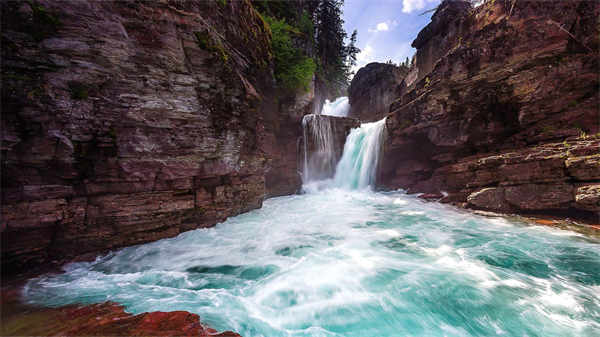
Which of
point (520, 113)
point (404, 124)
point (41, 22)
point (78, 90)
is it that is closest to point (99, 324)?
point (78, 90)

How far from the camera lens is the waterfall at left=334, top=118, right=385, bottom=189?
13609 millimetres

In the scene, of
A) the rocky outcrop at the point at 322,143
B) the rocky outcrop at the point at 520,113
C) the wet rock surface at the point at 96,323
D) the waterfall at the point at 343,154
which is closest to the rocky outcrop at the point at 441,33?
the rocky outcrop at the point at 520,113

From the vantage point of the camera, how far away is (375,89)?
2427 centimetres

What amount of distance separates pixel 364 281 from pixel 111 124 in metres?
6.42

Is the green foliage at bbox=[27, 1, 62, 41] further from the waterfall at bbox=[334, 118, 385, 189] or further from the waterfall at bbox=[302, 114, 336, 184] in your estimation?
the waterfall at bbox=[334, 118, 385, 189]

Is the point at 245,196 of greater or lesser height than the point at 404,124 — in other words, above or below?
below

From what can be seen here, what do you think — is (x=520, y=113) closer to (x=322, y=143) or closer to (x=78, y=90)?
(x=322, y=143)

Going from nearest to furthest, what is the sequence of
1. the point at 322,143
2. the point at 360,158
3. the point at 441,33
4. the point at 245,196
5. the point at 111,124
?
the point at 111,124 → the point at 245,196 → the point at 360,158 → the point at 441,33 → the point at 322,143

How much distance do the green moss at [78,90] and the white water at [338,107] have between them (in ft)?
78.8

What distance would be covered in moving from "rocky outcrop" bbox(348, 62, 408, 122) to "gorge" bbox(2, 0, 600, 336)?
1468 cm

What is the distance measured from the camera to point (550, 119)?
6559 mm

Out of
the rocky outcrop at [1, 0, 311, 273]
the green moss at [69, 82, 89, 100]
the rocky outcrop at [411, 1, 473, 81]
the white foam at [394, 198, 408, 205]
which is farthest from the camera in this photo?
the rocky outcrop at [411, 1, 473, 81]

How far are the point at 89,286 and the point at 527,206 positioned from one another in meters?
11.1

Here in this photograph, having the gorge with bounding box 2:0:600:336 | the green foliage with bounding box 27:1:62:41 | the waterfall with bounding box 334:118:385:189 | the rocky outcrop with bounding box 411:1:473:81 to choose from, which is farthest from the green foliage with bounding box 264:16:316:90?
the rocky outcrop with bounding box 411:1:473:81
